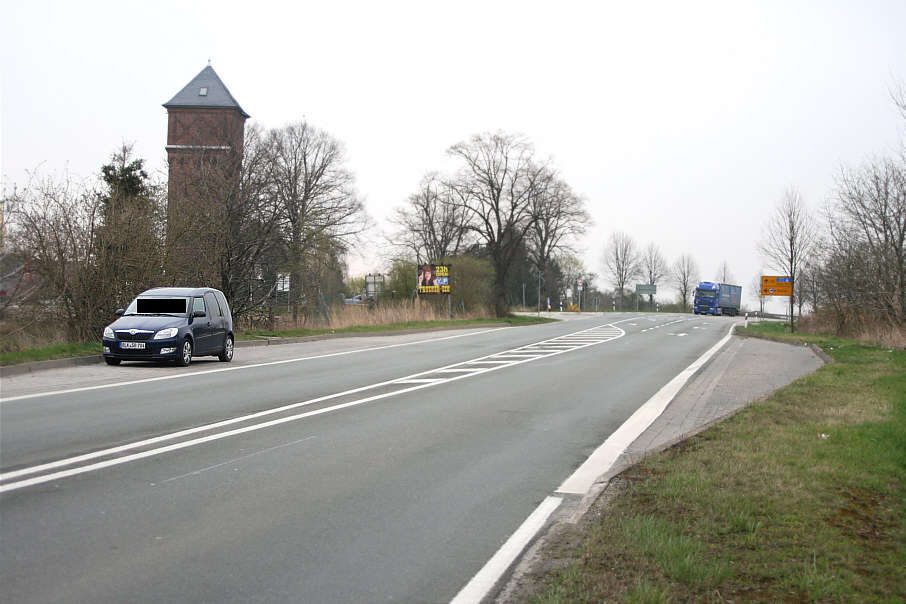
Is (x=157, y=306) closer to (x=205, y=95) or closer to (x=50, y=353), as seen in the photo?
(x=50, y=353)

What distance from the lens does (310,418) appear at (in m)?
9.12

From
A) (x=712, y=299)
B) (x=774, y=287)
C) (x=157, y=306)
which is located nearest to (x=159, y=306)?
(x=157, y=306)

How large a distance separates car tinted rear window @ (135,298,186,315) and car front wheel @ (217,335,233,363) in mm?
1427

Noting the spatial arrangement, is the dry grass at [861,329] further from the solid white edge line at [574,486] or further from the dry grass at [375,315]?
the dry grass at [375,315]

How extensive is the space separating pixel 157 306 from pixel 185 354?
140 centimetres

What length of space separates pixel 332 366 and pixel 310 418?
7.22m

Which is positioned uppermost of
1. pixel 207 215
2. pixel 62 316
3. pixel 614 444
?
pixel 207 215

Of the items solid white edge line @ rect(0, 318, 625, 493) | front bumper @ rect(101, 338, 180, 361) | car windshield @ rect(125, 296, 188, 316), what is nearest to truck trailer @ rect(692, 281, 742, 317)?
car windshield @ rect(125, 296, 188, 316)

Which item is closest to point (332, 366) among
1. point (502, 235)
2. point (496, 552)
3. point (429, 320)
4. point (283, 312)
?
point (496, 552)

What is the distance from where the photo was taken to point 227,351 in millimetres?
17016

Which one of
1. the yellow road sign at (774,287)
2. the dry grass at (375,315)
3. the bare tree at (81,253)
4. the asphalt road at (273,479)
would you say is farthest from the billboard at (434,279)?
the asphalt road at (273,479)

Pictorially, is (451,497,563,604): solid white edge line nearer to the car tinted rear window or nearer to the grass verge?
the grass verge

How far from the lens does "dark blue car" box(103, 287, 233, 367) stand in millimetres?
14750

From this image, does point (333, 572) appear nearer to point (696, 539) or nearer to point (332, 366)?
point (696, 539)
